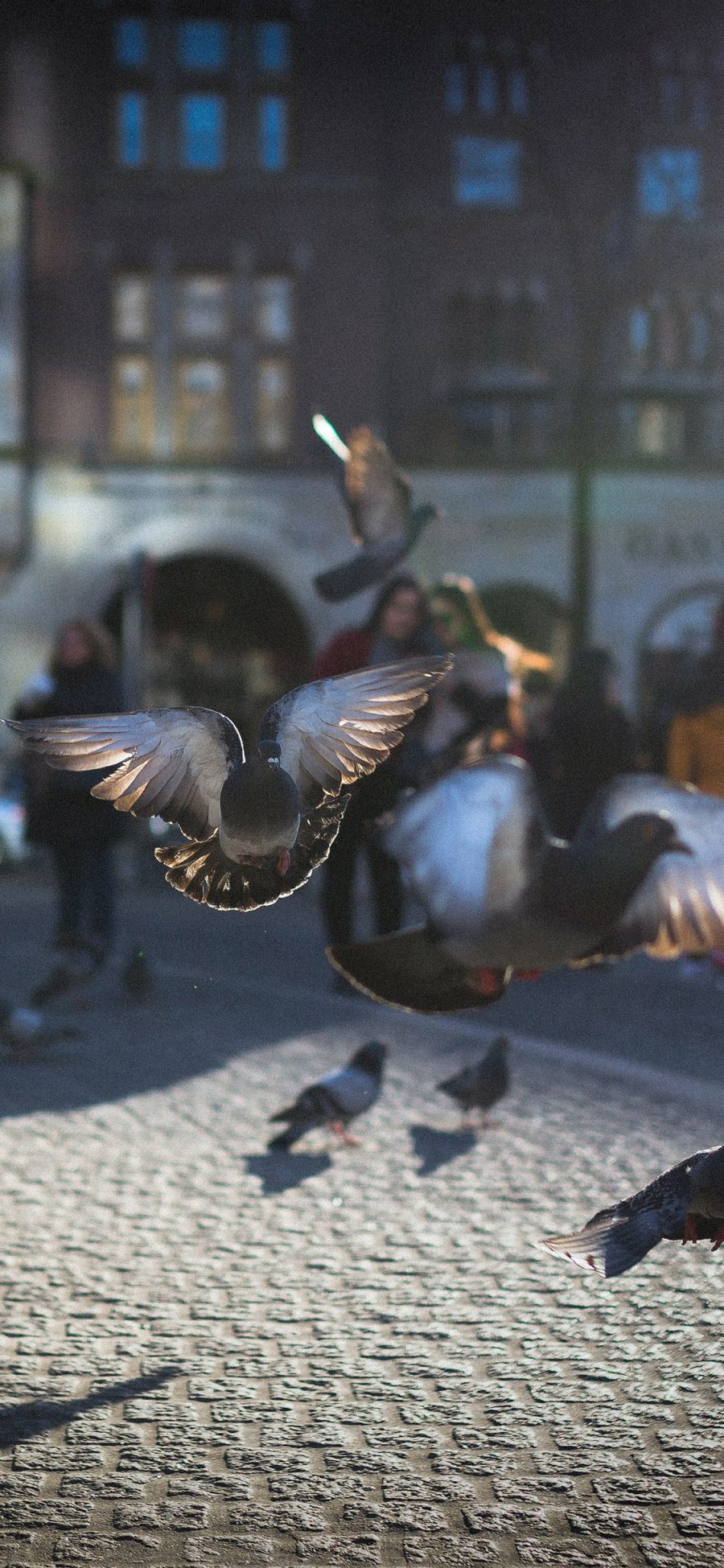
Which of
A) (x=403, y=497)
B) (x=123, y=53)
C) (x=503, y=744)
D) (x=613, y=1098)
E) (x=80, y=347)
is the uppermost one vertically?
(x=123, y=53)

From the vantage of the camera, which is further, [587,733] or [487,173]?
[487,173]

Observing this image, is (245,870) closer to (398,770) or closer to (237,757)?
Result: (237,757)

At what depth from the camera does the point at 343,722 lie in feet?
7.82

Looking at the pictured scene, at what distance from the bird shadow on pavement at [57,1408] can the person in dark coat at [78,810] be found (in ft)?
16.4

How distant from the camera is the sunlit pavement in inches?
132

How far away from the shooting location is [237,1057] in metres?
7.86

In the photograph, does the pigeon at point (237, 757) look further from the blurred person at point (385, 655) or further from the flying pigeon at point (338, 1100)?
the flying pigeon at point (338, 1100)

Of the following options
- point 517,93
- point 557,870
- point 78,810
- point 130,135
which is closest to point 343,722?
point 557,870

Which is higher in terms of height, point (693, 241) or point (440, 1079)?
point (693, 241)

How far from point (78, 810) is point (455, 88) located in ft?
64.5

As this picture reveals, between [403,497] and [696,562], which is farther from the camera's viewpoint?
[696,562]

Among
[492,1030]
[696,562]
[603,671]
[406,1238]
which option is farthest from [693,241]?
[406,1238]

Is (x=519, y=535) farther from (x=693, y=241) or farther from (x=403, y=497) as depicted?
(x=403, y=497)

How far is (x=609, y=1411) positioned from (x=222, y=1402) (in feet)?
2.44
